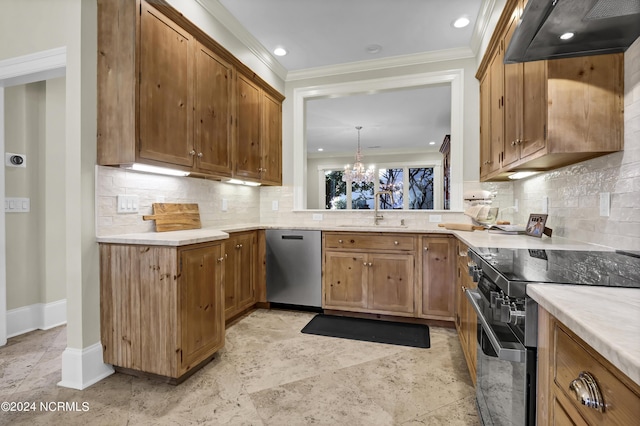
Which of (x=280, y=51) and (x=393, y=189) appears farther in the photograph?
(x=393, y=189)

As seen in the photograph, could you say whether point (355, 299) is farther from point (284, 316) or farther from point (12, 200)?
point (12, 200)

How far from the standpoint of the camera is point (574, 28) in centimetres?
128

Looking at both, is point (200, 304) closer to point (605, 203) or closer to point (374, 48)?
point (605, 203)

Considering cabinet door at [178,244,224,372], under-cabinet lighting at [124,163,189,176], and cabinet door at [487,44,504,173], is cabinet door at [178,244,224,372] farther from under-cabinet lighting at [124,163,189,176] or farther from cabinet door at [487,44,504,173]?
cabinet door at [487,44,504,173]

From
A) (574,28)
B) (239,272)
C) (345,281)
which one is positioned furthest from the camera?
(345,281)

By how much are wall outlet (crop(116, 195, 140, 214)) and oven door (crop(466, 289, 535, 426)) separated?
2.26 metres

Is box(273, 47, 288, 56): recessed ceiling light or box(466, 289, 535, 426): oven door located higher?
box(273, 47, 288, 56): recessed ceiling light

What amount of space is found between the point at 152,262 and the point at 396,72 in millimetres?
3178

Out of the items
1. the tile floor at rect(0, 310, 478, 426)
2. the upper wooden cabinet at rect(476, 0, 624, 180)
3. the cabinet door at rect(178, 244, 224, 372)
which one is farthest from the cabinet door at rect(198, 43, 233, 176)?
the upper wooden cabinet at rect(476, 0, 624, 180)

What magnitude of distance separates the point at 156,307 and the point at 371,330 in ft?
5.98

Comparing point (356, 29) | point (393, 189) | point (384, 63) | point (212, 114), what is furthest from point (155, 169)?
point (393, 189)

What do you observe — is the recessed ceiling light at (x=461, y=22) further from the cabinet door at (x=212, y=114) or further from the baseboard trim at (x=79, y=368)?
the baseboard trim at (x=79, y=368)

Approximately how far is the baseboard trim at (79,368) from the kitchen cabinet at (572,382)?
2.35m

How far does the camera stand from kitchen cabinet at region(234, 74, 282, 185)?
3.19m
